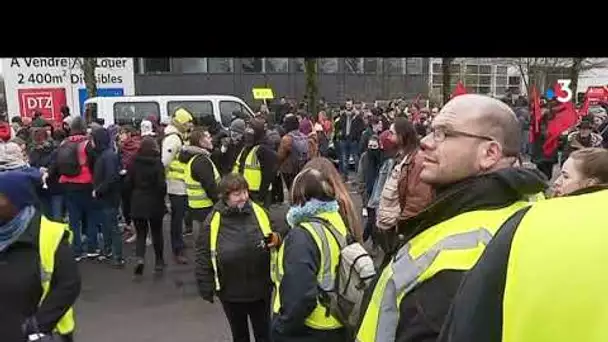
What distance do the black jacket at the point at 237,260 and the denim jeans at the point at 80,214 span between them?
3983 mm

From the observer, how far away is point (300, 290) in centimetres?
345

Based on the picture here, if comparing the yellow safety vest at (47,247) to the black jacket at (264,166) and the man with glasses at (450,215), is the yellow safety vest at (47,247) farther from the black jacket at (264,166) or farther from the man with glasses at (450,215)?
the black jacket at (264,166)

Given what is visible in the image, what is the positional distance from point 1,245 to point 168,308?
347cm

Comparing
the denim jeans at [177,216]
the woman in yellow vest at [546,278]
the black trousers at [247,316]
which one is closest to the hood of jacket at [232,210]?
the black trousers at [247,316]

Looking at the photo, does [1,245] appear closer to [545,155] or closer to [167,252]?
[167,252]

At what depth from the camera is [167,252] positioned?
898 centimetres

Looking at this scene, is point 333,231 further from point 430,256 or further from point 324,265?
point 430,256

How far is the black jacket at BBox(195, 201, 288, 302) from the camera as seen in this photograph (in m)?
4.48

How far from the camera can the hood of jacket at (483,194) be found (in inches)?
73.4

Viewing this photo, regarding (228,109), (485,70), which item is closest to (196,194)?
(228,109)

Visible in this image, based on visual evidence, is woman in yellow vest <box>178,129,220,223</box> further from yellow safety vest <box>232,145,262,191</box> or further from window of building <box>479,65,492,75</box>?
window of building <box>479,65,492,75</box>

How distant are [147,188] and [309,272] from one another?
180 inches

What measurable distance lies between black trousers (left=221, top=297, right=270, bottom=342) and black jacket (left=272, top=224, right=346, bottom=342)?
3.45ft

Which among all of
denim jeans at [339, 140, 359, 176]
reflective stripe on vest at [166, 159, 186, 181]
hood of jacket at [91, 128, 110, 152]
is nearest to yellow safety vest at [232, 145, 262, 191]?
reflective stripe on vest at [166, 159, 186, 181]
